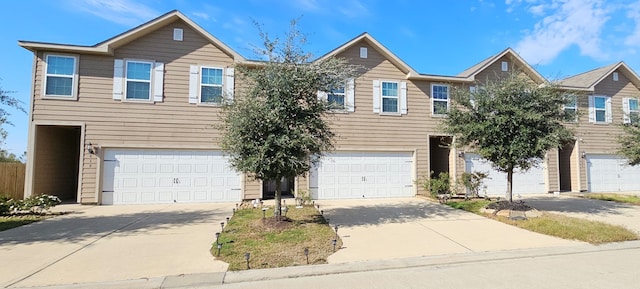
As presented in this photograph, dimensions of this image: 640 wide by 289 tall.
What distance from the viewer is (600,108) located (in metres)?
16.7

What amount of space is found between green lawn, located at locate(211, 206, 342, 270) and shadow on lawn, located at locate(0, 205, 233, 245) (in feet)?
3.75

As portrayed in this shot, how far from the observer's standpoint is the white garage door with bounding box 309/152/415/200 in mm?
13188

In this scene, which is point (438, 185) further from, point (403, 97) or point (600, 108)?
point (600, 108)

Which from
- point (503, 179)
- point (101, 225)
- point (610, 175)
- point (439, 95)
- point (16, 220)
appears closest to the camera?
point (101, 225)

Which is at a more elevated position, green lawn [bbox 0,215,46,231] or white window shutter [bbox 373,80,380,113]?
white window shutter [bbox 373,80,380,113]

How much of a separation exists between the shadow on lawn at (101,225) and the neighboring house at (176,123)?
221 centimetres

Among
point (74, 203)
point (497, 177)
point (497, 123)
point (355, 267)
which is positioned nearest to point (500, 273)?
point (355, 267)

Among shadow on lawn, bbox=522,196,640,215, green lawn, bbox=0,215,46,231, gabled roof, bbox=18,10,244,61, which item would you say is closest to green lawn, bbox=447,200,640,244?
shadow on lawn, bbox=522,196,640,215

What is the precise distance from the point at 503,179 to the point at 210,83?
1374 cm

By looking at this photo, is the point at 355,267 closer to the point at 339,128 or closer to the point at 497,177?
the point at 339,128

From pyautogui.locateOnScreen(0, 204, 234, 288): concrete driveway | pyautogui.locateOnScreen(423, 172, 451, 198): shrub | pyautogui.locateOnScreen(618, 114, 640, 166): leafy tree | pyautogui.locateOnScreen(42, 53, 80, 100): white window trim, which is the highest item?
pyautogui.locateOnScreen(42, 53, 80, 100): white window trim

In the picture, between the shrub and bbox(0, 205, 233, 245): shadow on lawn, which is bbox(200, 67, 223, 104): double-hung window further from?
the shrub

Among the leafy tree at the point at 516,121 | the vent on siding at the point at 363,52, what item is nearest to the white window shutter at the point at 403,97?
the vent on siding at the point at 363,52

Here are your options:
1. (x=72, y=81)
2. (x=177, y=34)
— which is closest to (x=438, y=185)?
(x=177, y=34)
